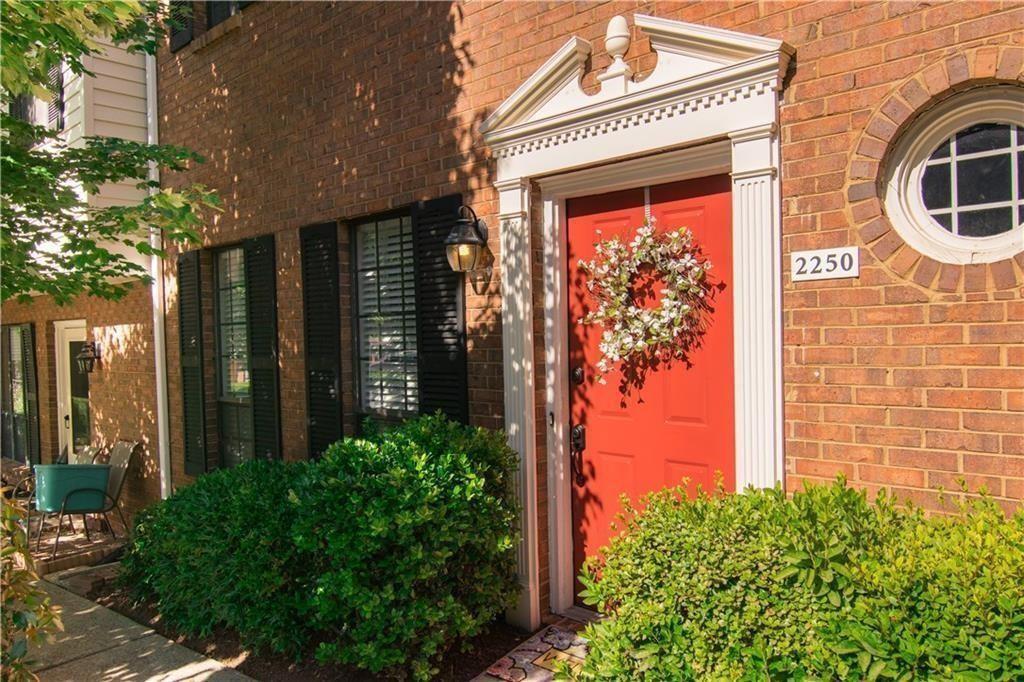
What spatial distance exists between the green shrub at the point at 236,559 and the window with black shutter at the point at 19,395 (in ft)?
24.0

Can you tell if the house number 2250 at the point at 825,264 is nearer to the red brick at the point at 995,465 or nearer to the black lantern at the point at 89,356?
the red brick at the point at 995,465

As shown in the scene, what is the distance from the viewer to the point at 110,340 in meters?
8.03

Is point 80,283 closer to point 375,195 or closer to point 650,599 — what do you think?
point 375,195

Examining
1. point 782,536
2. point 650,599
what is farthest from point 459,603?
point 782,536

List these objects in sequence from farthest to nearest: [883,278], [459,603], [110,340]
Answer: [110,340], [459,603], [883,278]

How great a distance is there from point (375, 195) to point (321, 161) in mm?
743

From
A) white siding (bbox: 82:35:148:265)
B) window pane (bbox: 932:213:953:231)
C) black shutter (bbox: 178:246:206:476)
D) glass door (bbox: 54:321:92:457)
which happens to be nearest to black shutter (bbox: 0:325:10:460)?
glass door (bbox: 54:321:92:457)

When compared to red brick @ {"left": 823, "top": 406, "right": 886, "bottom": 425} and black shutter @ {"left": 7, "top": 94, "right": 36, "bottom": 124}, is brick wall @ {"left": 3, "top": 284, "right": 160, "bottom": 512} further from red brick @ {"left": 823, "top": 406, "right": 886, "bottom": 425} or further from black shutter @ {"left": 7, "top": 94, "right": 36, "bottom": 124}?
red brick @ {"left": 823, "top": 406, "right": 886, "bottom": 425}

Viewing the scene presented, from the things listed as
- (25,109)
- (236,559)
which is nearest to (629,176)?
A: (236,559)

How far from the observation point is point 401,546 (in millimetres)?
3383

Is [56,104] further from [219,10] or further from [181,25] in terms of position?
[219,10]

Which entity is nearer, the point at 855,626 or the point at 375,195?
the point at 855,626

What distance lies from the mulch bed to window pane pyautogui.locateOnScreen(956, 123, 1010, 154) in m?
3.28

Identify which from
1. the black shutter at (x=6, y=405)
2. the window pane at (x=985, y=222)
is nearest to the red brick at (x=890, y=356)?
the window pane at (x=985, y=222)
